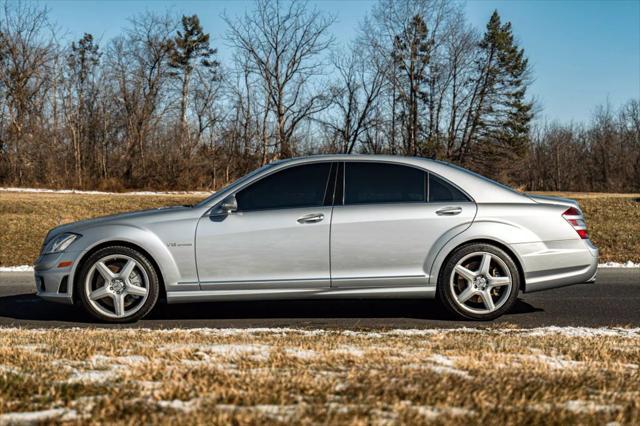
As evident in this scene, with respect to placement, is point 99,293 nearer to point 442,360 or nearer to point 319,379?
point 319,379

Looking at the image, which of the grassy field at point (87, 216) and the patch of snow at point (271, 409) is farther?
the grassy field at point (87, 216)

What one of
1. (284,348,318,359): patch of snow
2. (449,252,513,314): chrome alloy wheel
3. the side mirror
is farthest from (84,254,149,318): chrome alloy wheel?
(449,252,513,314): chrome alloy wheel

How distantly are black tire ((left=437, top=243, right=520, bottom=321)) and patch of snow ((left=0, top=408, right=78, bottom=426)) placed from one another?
4.13 metres

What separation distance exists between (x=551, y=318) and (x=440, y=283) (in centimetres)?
132

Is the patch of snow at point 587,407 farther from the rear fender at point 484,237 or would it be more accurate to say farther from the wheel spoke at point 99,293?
the wheel spoke at point 99,293

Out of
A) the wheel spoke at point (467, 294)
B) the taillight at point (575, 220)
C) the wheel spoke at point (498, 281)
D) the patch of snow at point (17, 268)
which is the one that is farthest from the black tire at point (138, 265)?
the patch of snow at point (17, 268)

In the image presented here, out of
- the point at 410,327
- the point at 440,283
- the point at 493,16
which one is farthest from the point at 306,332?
the point at 493,16

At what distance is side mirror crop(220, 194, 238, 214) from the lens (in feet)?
21.4

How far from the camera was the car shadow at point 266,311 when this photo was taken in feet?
23.0

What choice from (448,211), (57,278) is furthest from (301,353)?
(57,278)

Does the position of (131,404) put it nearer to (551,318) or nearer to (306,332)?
(306,332)

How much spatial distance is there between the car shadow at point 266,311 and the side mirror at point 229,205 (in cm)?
121

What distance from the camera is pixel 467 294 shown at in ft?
21.5

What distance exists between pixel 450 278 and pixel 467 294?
24cm
